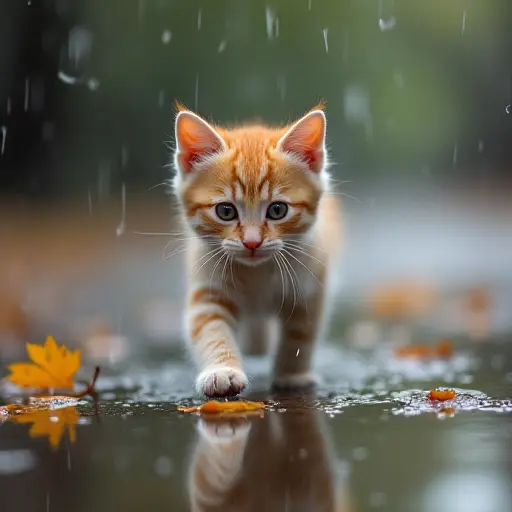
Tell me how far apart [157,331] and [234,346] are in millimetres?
1416

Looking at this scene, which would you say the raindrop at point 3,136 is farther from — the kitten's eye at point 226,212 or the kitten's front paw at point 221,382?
the kitten's front paw at point 221,382

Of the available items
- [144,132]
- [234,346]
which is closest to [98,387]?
[234,346]

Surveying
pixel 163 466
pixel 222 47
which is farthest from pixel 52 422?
pixel 222 47

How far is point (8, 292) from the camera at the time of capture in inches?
188

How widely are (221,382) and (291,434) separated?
0.43 metres

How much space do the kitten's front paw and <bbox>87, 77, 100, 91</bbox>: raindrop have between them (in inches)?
212

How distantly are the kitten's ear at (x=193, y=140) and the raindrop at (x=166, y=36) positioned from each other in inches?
184

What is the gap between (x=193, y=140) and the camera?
262cm

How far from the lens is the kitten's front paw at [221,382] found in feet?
7.54

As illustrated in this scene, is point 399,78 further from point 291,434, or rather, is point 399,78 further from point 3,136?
point 291,434

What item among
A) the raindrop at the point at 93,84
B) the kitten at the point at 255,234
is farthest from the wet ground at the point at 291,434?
the raindrop at the point at 93,84

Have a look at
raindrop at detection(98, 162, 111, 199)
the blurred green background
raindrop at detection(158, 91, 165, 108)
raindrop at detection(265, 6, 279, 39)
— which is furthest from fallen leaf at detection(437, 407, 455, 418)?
raindrop at detection(98, 162, 111, 199)

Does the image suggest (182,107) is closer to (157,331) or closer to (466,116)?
(157,331)

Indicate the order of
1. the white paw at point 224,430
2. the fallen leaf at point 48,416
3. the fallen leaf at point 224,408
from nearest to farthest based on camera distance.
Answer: the white paw at point 224,430, the fallen leaf at point 48,416, the fallen leaf at point 224,408
